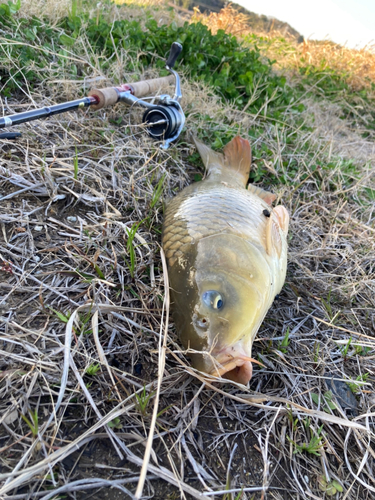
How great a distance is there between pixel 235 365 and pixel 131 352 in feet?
1.59

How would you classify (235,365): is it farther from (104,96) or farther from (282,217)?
(104,96)

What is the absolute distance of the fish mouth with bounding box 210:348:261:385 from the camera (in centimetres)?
145

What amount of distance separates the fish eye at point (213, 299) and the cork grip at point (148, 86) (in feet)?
6.76

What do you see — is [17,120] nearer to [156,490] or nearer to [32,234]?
[32,234]

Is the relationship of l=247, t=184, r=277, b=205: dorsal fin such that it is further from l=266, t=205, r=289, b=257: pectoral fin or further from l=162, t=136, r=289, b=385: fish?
l=266, t=205, r=289, b=257: pectoral fin

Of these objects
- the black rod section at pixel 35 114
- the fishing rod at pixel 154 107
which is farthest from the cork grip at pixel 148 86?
the black rod section at pixel 35 114

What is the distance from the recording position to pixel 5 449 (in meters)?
1.21

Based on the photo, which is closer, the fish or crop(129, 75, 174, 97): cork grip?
the fish

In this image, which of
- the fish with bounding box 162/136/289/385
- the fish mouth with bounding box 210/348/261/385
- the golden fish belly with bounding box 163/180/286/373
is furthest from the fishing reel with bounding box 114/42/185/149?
the fish mouth with bounding box 210/348/261/385

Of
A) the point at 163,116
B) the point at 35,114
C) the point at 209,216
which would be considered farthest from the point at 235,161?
the point at 35,114

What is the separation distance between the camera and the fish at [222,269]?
5.00 feet

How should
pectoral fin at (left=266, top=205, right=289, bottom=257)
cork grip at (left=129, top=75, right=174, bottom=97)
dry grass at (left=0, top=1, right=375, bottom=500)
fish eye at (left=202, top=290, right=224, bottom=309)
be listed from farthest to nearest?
cork grip at (left=129, top=75, right=174, bottom=97), pectoral fin at (left=266, top=205, right=289, bottom=257), fish eye at (left=202, top=290, right=224, bottom=309), dry grass at (left=0, top=1, right=375, bottom=500)

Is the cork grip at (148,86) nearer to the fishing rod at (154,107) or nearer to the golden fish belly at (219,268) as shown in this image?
the fishing rod at (154,107)

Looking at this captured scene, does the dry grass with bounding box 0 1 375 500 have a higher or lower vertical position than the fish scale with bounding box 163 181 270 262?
lower
